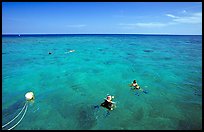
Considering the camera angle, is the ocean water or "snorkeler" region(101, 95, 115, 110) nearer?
the ocean water

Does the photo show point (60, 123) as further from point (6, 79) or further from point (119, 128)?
point (6, 79)

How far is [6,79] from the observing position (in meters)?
18.7

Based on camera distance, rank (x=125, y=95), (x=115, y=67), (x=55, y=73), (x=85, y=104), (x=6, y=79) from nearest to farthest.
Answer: (x=85, y=104) → (x=125, y=95) → (x=6, y=79) → (x=55, y=73) → (x=115, y=67)

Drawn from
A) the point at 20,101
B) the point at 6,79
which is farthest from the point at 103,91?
the point at 6,79

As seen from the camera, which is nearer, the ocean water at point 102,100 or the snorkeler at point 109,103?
the ocean water at point 102,100

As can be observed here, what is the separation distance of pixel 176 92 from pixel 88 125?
28.1ft

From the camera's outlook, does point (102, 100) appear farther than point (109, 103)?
Yes

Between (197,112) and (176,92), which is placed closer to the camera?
(197,112)

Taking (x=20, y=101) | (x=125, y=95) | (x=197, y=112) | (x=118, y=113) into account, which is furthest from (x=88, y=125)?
(x=197, y=112)

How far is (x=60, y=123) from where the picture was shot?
10367mm

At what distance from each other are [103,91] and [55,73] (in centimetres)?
826

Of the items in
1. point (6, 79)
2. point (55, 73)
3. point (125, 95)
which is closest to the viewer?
point (125, 95)

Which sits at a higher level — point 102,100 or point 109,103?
point 109,103

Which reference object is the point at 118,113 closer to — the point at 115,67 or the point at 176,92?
the point at 176,92
